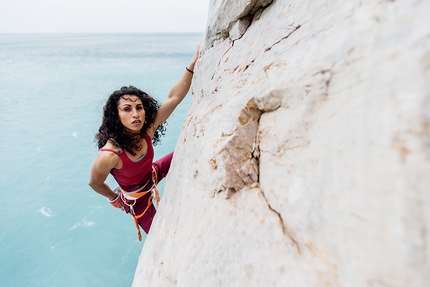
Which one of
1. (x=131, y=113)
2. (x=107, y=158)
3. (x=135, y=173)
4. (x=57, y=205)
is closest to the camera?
(x=107, y=158)

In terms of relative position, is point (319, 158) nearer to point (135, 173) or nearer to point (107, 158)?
point (107, 158)

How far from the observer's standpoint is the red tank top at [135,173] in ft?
7.86

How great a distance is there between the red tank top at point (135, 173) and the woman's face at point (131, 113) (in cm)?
27

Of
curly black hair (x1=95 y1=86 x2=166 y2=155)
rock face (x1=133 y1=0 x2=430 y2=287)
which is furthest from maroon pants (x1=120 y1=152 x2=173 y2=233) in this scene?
rock face (x1=133 y1=0 x2=430 y2=287)

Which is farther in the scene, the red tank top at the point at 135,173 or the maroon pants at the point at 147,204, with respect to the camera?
the maroon pants at the point at 147,204

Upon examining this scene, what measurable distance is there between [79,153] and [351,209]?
8302mm

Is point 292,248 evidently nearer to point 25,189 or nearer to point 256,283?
point 256,283

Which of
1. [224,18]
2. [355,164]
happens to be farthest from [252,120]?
[224,18]

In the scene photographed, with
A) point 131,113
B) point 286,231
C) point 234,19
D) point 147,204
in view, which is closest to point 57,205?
point 147,204

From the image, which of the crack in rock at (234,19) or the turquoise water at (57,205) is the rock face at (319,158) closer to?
the crack in rock at (234,19)

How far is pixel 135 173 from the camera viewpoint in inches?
99.8

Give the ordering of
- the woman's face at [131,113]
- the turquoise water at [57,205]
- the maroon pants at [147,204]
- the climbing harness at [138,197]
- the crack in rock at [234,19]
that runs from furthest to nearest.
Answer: the turquoise water at [57,205], the maroon pants at [147,204], the climbing harness at [138,197], the woman's face at [131,113], the crack in rock at [234,19]

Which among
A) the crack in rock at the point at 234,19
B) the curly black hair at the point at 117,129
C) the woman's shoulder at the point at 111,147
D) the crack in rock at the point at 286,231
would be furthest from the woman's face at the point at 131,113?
the crack in rock at the point at 286,231

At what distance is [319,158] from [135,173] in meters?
2.23
